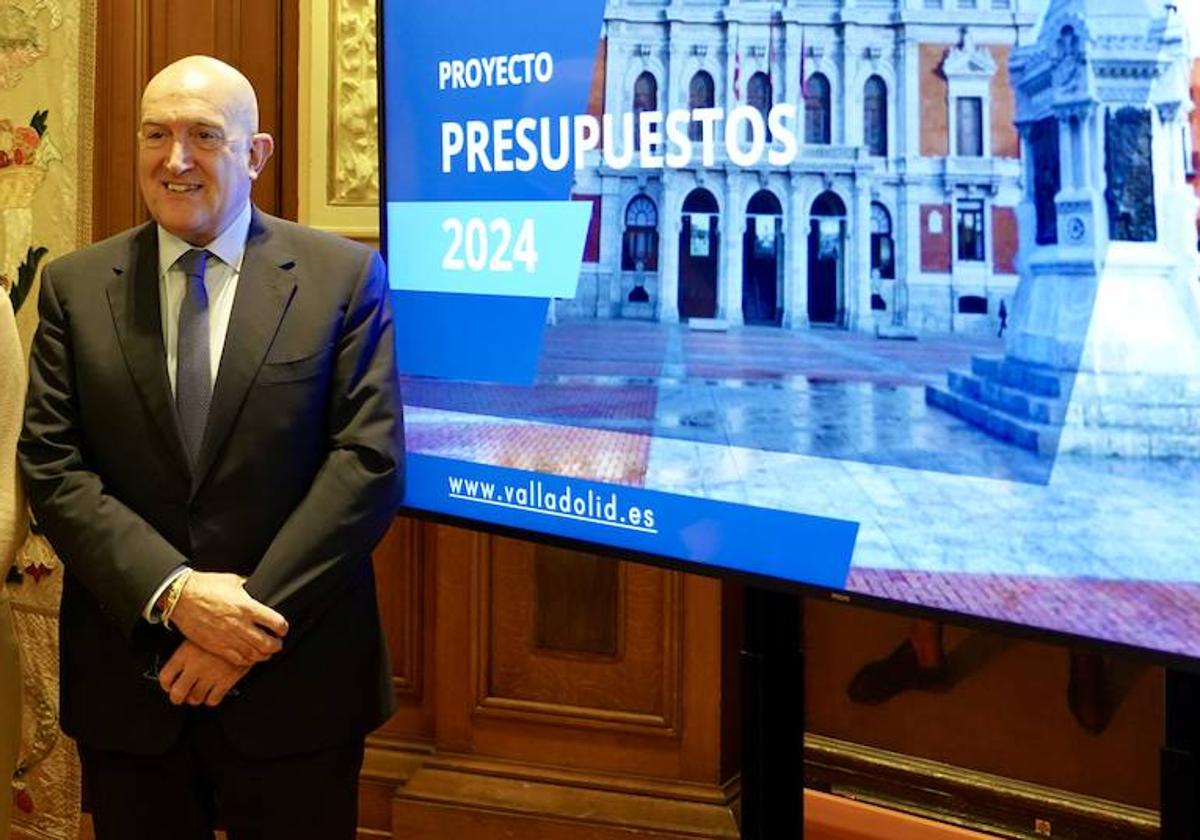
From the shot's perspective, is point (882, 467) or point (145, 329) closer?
point (882, 467)

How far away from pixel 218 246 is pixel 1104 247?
46.1 inches

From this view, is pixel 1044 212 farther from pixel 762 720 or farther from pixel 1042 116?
pixel 762 720

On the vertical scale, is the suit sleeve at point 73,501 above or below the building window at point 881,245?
below

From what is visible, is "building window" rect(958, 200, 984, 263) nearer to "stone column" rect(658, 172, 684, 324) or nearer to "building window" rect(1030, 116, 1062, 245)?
"building window" rect(1030, 116, 1062, 245)

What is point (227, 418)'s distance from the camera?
5.05 ft

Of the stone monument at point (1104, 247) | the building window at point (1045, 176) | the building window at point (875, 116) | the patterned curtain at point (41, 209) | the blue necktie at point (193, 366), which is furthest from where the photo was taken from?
the patterned curtain at point (41, 209)

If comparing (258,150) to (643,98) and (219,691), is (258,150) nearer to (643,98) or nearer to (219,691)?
(643,98)

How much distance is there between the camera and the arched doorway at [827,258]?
147 centimetres

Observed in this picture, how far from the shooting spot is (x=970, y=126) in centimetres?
138

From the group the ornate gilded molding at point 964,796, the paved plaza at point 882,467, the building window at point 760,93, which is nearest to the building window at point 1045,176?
the paved plaza at point 882,467

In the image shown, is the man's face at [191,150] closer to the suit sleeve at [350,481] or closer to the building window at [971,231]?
the suit sleeve at [350,481]

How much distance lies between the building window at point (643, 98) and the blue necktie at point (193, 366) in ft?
2.18

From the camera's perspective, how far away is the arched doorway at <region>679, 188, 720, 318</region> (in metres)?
1.60

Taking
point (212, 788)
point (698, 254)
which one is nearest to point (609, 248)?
point (698, 254)
